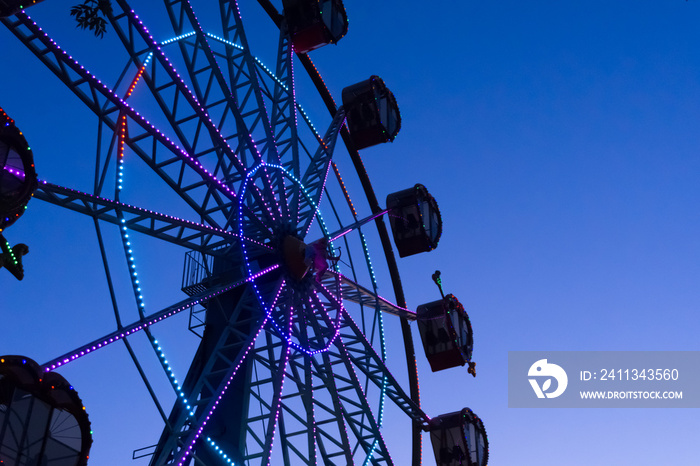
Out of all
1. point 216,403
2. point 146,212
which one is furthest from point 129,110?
point 216,403

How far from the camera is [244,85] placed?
1517 centimetres

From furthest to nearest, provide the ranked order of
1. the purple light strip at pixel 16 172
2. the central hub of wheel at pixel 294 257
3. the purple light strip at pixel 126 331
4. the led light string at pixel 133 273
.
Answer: the central hub of wheel at pixel 294 257, the led light string at pixel 133 273, the purple light strip at pixel 126 331, the purple light strip at pixel 16 172

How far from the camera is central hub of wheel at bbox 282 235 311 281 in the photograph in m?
→ 14.4

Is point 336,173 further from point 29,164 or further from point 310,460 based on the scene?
point 29,164

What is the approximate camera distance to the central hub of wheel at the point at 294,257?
1440 cm

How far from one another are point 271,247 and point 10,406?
24.0 ft

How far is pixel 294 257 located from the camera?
14.4 metres

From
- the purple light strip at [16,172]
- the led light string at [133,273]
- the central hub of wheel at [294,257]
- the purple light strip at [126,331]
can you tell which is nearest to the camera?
the purple light strip at [16,172]

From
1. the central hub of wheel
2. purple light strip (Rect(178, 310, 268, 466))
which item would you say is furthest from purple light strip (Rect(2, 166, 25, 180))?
the central hub of wheel

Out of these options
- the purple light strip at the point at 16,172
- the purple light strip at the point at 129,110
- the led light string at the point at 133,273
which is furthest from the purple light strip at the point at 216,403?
the purple light strip at the point at 16,172

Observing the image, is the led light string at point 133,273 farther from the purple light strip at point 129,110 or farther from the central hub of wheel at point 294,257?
the central hub of wheel at point 294,257

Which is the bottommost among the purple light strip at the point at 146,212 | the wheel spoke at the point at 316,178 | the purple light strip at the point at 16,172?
the purple light strip at the point at 16,172

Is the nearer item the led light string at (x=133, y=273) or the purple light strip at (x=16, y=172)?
the purple light strip at (x=16, y=172)

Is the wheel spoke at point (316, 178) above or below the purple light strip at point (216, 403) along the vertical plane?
above
